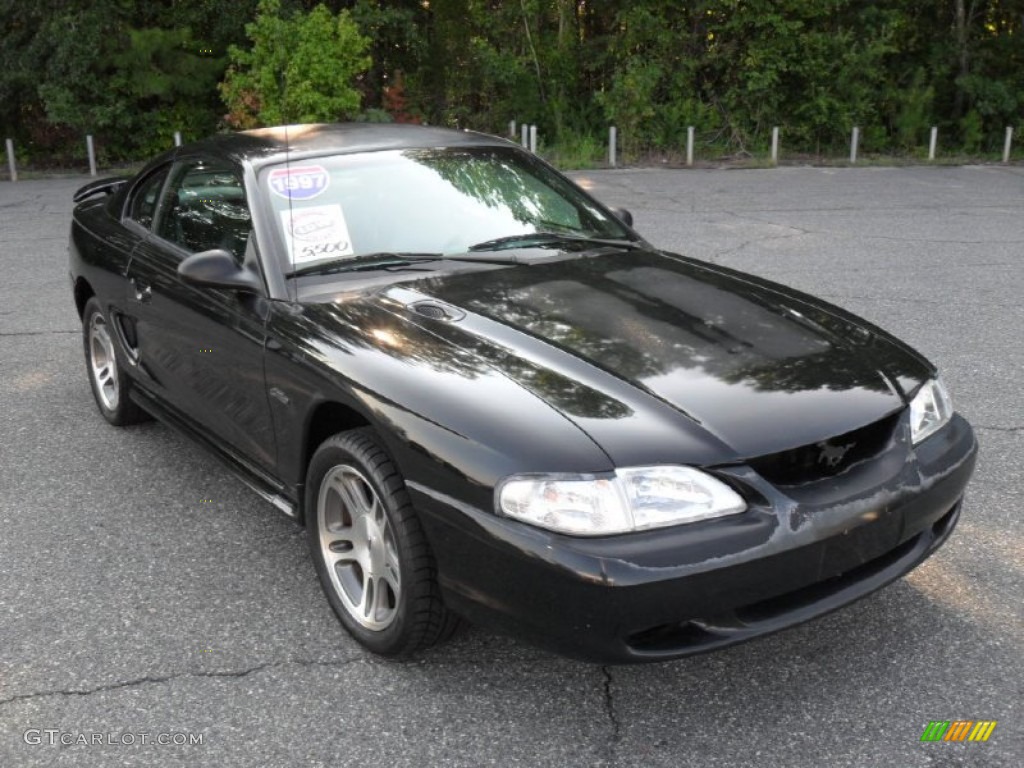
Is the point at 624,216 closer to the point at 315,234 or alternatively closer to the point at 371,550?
the point at 315,234

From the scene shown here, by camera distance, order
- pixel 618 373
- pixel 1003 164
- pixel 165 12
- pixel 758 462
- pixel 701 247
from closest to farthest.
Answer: pixel 758 462
pixel 618 373
pixel 701 247
pixel 1003 164
pixel 165 12

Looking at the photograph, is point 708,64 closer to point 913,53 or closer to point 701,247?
point 913,53

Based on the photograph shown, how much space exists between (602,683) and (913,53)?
2531cm

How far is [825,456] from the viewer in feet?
8.89

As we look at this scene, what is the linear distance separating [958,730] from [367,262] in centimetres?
228

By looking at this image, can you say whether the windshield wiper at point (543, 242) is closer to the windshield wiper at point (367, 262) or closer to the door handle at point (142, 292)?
the windshield wiper at point (367, 262)

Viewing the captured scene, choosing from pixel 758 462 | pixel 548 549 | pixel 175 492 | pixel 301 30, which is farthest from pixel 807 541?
pixel 301 30

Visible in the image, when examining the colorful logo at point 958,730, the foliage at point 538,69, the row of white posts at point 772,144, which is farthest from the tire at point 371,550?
the foliage at point 538,69

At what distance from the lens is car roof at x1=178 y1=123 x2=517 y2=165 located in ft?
12.8

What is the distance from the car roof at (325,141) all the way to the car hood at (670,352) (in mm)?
809

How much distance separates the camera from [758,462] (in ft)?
8.49

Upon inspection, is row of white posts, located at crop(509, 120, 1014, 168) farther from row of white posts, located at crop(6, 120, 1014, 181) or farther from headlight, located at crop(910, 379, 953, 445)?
headlight, located at crop(910, 379, 953, 445)

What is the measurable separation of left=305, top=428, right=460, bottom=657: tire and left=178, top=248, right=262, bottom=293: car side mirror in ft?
2.21

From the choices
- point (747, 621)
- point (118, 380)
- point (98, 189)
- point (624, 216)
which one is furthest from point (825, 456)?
point (98, 189)
